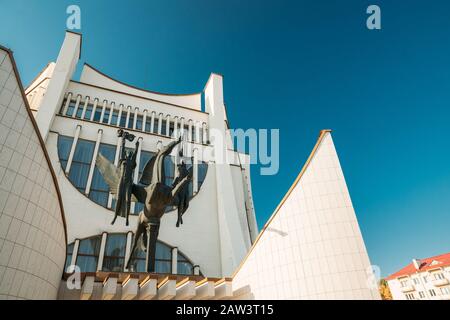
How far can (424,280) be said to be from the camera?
1535 inches

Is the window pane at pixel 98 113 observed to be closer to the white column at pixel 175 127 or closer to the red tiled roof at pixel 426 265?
the white column at pixel 175 127

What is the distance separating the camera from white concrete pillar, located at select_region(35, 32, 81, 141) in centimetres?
1542

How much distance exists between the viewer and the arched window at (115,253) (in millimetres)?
13227

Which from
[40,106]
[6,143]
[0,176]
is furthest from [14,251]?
[40,106]

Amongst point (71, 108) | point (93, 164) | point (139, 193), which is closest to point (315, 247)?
point (139, 193)

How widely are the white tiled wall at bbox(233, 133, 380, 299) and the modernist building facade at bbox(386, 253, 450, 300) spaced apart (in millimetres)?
41838

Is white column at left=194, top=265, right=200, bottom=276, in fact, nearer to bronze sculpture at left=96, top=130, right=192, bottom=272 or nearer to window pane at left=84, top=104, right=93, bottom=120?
bronze sculpture at left=96, top=130, right=192, bottom=272

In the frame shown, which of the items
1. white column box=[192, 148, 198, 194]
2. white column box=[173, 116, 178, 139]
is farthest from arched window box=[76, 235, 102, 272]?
white column box=[173, 116, 178, 139]

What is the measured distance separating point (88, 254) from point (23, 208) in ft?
31.1

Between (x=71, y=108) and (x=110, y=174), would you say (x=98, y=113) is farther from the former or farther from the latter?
(x=110, y=174)

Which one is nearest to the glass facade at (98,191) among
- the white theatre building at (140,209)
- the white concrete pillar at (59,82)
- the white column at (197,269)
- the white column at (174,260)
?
the white theatre building at (140,209)
